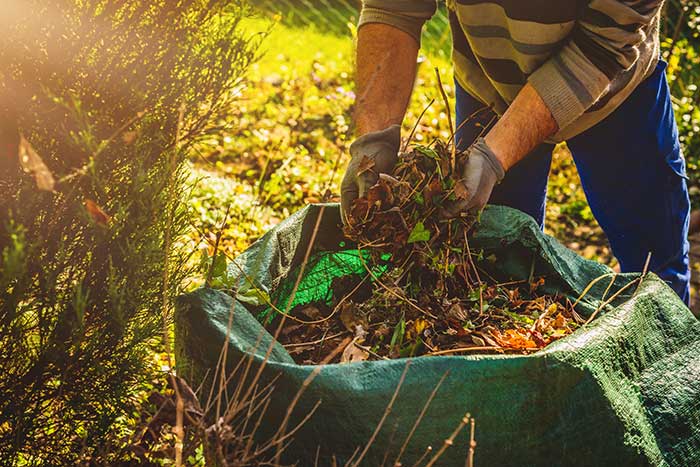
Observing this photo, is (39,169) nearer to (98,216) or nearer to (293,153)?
(98,216)

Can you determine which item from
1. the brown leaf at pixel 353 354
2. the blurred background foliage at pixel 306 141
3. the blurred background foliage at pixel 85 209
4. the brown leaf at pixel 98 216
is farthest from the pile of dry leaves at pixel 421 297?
the blurred background foliage at pixel 306 141

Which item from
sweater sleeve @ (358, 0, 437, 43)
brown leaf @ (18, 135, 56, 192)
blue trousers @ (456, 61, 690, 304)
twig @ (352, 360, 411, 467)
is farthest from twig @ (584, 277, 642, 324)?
brown leaf @ (18, 135, 56, 192)

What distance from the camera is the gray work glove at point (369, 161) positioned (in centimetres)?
208

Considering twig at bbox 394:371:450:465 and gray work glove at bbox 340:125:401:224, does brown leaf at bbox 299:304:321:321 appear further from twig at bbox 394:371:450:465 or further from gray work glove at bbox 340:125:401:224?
twig at bbox 394:371:450:465

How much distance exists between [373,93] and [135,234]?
99 centimetres

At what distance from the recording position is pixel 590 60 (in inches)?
82.1

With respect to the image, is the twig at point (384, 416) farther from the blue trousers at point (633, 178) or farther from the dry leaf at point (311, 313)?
the blue trousers at point (633, 178)

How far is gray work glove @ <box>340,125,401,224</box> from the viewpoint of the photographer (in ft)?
6.83

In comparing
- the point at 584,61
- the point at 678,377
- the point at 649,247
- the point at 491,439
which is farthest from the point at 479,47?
the point at 491,439

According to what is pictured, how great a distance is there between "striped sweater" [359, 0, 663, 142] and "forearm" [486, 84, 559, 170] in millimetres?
A: 28

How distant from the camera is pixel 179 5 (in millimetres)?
1876

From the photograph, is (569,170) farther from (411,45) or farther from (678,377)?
(678,377)

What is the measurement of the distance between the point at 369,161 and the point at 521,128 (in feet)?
1.40

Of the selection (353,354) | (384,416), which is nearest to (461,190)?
(353,354)
